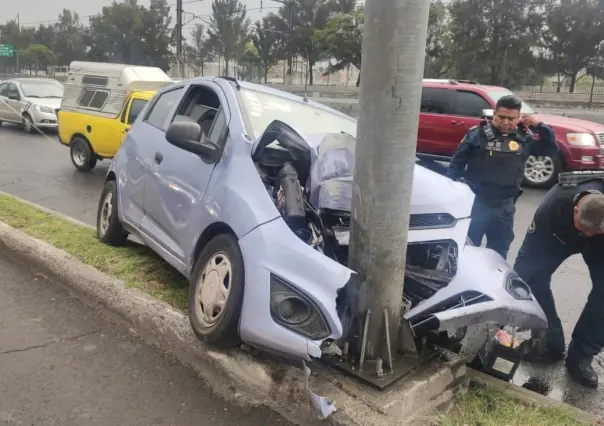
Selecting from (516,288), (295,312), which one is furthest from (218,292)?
(516,288)

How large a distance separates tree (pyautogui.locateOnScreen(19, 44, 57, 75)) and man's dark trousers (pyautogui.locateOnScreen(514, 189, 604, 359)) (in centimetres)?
7663

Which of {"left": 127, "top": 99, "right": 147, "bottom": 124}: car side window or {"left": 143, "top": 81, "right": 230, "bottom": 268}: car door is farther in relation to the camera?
{"left": 127, "top": 99, "right": 147, "bottom": 124}: car side window

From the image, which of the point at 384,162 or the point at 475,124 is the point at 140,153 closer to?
the point at 384,162

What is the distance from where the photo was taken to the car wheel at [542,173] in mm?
10484

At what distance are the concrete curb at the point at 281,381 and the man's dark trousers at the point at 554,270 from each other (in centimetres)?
105

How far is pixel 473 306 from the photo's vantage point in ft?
10.1

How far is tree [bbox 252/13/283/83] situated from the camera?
7150 centimetres

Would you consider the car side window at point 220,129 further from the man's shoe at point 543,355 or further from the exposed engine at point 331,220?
the man's shoe at point 543,355

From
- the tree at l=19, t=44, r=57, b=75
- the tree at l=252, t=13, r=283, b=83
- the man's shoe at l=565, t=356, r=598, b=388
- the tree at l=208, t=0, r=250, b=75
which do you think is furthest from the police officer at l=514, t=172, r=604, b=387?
the tree at l=19, t=44, r=57, b=75

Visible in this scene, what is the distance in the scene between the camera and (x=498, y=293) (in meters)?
3.19

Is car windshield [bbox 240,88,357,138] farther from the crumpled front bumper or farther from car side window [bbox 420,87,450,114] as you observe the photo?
car side window [bbox 420,87,450,114]

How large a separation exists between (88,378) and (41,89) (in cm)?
1717

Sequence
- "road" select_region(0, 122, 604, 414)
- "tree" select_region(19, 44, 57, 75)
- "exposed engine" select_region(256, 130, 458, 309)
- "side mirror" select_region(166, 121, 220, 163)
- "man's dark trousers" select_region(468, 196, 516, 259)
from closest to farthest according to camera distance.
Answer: "exposed engine" select_region(256, 130, 458, 309) → "side mirror" select_region(166, 121, 220, 163) → "road" select_region(0, 122, 604, 414) → "man's dark trousers" select_region(468, 196, 516, 259) → "tree" select_region(19, 44, 57, 75)

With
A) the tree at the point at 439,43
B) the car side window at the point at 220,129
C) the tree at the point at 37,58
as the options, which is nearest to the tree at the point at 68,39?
the tree at the point at 37,58
